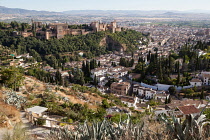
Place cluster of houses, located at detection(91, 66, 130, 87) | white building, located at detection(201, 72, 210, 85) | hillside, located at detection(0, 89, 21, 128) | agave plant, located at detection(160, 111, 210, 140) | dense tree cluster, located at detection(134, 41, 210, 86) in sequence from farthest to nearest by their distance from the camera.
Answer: cluster of houses, located at detection(91, 66, 130, 87), dense tree cluster, located at detection(134, 41, 210, 86), white building, located at detection(201, 72, 210, 85), hillside, located at detection(0, 89, 21, 128), agave plant, located at detection(160, 111, 210, 140)

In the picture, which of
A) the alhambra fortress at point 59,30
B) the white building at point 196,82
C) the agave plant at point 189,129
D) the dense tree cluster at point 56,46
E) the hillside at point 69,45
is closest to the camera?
the agave plant at point 189,129

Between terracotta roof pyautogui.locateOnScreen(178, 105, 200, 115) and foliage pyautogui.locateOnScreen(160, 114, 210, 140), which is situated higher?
foliage pyautogui.locateOnScreen(160, 114, 210, 140)

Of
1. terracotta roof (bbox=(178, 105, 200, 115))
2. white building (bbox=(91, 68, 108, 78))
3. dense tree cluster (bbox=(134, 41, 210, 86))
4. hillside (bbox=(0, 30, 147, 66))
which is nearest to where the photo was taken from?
terracotta roof (bbox=(178, 105, 200, 115))

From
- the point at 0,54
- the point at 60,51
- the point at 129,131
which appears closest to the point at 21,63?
the point at 0,54

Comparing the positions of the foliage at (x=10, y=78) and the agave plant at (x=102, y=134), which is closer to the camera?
the agave plant at (x=102, y=134)

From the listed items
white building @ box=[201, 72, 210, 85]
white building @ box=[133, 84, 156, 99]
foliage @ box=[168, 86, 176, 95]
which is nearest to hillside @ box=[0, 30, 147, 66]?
white building @ box=[133, 84, 156, 99]

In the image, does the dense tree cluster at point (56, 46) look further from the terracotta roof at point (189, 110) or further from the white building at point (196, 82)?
the terracotta roof at point (189, 110)

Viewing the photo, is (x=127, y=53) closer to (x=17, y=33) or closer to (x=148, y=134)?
(x=17, y=33)

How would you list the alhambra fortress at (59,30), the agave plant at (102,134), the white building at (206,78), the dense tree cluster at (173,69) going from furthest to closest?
1. the alhambra fortress at (59,30)
2. the dense tree cluster at (173,69)
3. the white building at (206,78)
4. the agave plant at (102,134)

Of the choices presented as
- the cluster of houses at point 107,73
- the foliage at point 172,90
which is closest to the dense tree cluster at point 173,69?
the foliage at point 172,90

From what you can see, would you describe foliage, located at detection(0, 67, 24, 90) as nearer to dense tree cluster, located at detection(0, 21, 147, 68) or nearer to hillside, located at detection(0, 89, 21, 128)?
hillside, located at detection(0, 89, 21, 128)

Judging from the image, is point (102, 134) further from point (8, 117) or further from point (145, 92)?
point (145, 92)

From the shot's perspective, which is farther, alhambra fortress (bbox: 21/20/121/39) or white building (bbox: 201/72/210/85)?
alhambra fortress (bbox: 21/20/121/39)
